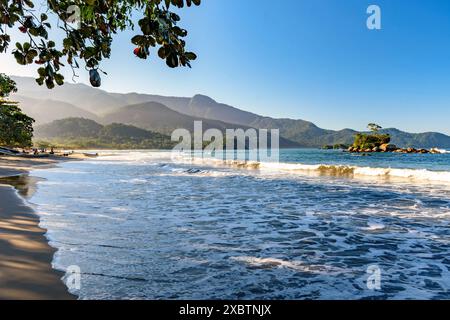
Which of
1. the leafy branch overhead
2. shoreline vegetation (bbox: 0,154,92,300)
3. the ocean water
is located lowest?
the ocean water

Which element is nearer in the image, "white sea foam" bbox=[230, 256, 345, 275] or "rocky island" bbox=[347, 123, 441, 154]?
"white sea foam" bbox=[230, 256, 345, 275]

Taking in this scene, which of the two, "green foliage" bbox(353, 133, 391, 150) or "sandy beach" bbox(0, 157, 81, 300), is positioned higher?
"green foliage" bbox(353, 133, 391, 150)

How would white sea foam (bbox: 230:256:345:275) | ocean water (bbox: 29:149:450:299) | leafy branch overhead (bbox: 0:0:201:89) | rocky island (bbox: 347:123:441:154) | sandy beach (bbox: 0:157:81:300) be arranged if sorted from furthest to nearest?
rocky island (bbox: 347:123:441:154), white sea foam (bbox: 230:256:345:275), ocean water (bbox: 29:149:450:299), sandy beach (bbox: 0:157:81:300), leafy branch overhead (bbox: 0:0:201:89)

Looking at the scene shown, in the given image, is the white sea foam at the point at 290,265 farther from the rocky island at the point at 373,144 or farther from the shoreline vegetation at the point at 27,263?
the rocky island at the point at 373,144

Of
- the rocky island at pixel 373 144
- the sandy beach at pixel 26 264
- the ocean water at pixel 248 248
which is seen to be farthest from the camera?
the rocky island at pixel 373 144

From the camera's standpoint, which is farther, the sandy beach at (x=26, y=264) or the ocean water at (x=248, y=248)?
the ocean water at (x=248, y=248)

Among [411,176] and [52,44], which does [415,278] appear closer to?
[52,44]

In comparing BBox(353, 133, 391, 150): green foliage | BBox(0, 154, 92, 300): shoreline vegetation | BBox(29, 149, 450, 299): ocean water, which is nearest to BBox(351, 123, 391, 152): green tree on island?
BBox(353, 133, 391, 150): green foliage

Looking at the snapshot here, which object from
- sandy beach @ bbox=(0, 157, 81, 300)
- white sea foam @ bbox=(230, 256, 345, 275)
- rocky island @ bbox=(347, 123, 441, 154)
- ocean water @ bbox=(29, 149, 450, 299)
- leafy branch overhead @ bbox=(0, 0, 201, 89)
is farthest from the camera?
rocky island @ bbox=(347, 123, 441, 154)

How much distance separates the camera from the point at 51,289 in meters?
4.92

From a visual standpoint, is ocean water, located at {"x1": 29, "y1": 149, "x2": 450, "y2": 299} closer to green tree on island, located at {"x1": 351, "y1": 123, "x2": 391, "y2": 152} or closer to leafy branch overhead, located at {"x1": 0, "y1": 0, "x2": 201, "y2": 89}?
leafy branch overhead, located at {"x1": 0, "y1": 0, "x2": 201, "y2": 89}

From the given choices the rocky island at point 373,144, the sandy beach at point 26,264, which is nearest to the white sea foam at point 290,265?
the sandy beach at point 26,264

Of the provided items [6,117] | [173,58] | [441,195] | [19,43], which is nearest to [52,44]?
[19,43]

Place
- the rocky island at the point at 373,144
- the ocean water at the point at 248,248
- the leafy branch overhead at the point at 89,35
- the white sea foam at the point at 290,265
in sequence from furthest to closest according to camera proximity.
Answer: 1. the rocky island at the point at 373,144
2. the white sea foam at the point at 290,265
3. the ocean water at the point at 248,248
4. the leafy branch overhead at the point at 89,35
